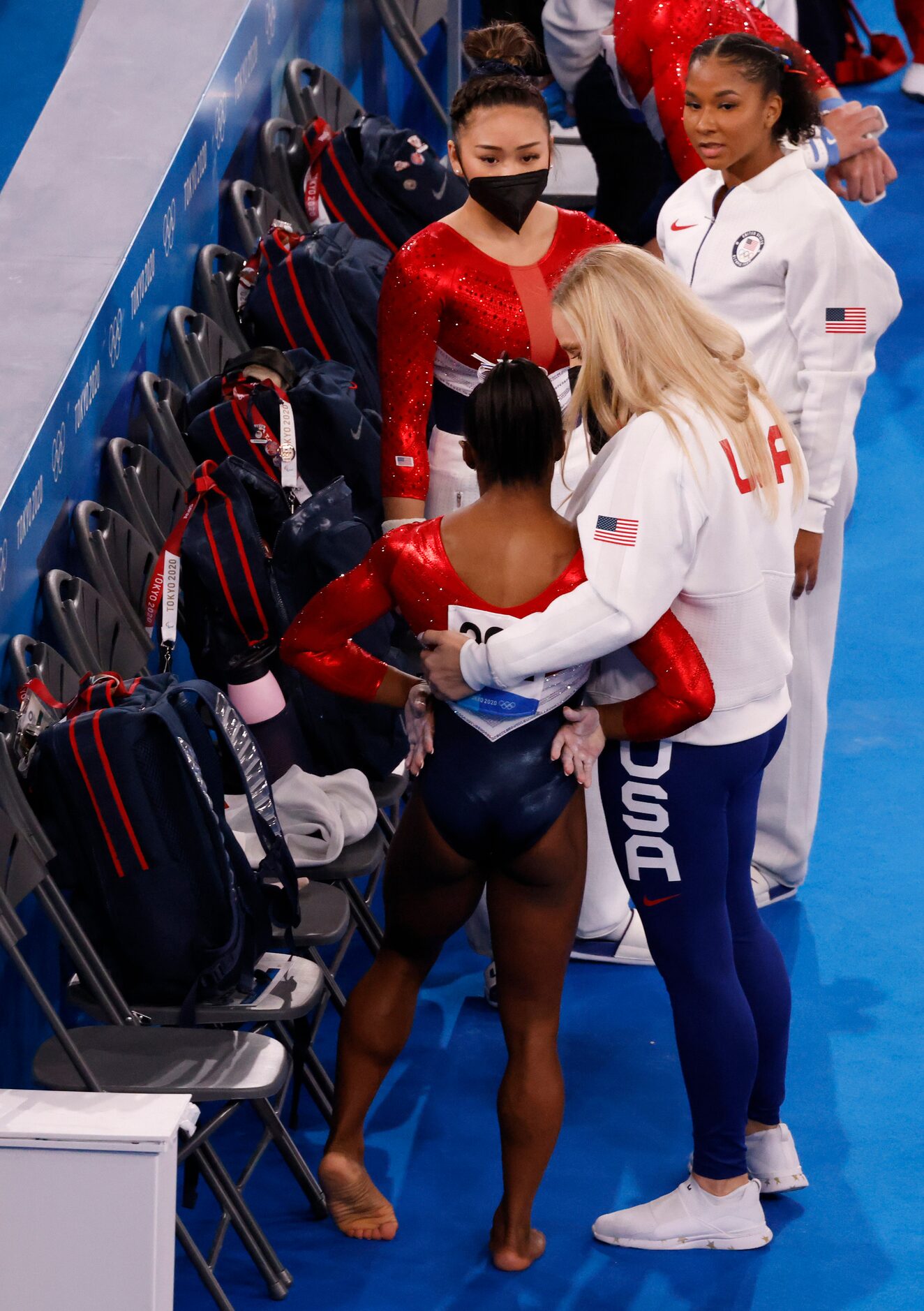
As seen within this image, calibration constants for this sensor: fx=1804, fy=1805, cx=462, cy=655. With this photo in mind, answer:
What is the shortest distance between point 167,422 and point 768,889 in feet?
5.69

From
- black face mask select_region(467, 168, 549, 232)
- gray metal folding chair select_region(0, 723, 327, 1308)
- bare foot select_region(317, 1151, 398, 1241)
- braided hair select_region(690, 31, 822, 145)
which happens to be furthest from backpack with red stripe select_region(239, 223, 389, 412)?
bare foot select_region(317, 1151, 398, 1241)

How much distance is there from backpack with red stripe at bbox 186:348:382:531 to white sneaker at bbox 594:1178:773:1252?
62.3 inches

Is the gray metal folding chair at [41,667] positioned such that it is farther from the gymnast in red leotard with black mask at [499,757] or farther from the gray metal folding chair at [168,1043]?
the gymnast in red leotard with black mask at [499,757]

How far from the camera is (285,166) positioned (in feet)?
16.1

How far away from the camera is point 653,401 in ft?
Result: 8.99

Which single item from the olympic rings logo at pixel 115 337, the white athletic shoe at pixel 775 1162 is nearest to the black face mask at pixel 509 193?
the olympic rings logo at pixel 115 337

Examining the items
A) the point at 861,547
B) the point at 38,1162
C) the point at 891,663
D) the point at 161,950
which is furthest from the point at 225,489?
the point at 861,547

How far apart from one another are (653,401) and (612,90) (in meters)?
3.41

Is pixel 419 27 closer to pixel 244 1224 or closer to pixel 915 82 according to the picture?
pixel 915 82

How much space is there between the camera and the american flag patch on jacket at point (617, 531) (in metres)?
2.69

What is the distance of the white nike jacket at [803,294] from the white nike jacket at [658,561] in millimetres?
759

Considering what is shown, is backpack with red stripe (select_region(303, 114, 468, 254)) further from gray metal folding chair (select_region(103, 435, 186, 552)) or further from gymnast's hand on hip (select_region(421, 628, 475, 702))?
gymnast's hand on hip (select_region(421, 628, 475, 702))

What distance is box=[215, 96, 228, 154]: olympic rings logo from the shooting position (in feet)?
15.0

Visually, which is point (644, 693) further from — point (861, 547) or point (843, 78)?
point (843, 78)
